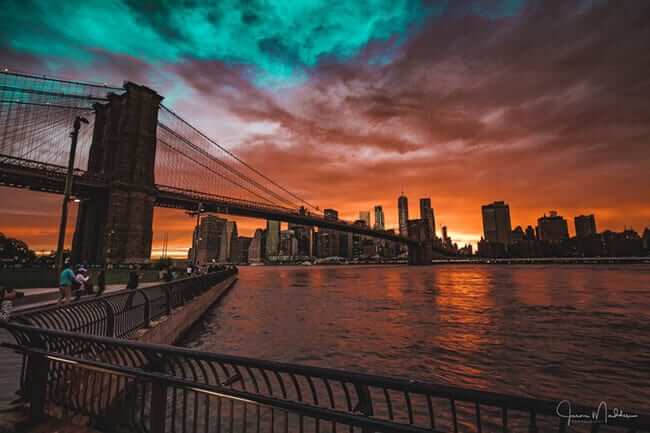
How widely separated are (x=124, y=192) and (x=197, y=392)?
42.7m

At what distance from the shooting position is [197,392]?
2.93 metres

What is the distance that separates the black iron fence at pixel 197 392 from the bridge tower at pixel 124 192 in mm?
34025

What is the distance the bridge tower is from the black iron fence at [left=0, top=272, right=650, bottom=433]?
34025 millimetres

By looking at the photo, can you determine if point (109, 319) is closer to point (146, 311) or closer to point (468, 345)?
point (146, 311)

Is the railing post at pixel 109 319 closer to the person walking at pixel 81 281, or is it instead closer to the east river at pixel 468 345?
the east river at pixel 468 345

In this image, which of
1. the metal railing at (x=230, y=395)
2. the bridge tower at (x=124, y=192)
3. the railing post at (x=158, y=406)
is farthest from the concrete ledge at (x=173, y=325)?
the bridge tower at (x=124, y=192)

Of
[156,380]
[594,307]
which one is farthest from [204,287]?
[594,307]

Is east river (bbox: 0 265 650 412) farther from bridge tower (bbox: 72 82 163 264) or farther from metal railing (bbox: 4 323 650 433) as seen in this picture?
bridge tower (bbox: 72 82 163 264)

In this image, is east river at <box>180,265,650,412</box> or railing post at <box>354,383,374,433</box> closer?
railing post at <box>354,383,374,433</box>

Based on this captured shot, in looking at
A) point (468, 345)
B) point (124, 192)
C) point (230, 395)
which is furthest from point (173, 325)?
point (124, 192)

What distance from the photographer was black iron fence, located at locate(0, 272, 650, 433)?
202 cm

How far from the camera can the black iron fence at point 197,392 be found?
6.61 feet

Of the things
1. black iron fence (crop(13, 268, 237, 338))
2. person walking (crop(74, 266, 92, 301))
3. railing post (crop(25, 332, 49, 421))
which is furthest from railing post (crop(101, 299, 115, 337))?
person walking (crop(74, 266, 92, 301))

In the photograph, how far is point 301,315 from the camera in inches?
653
